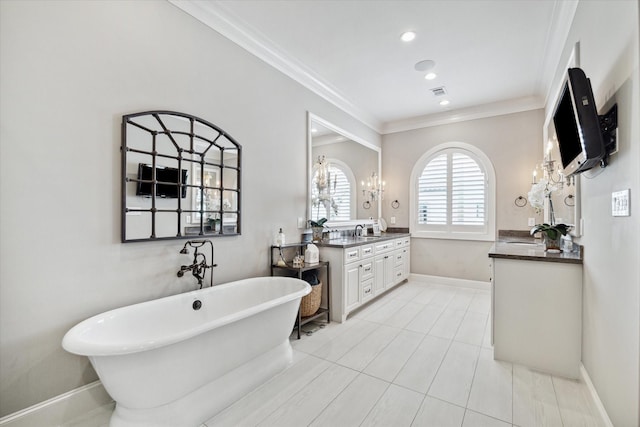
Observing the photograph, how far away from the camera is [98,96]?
1.89 m

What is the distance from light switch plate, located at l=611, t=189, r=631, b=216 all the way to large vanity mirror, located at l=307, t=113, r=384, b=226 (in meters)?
2.67

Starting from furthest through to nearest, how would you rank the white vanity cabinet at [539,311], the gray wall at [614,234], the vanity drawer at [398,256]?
the vanity drawer at [398,256], the white vanity cabinet at [539,311], the gray wall at [614,234]

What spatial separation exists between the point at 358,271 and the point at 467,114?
10.6 feet

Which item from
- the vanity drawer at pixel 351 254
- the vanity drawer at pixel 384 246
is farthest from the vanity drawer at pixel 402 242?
the vanity drawer at pixel 351 254

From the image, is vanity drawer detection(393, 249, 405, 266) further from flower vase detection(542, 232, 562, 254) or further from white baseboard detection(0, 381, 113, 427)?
white baseboard detection(0, 381, 113, 427)

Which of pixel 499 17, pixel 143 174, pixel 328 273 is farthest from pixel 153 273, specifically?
pixel 499 17

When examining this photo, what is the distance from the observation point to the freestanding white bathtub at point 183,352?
1.47m

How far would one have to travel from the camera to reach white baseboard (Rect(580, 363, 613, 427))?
1.64m

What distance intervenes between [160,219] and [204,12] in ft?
5.78

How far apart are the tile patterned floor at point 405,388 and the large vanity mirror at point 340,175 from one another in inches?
64.1

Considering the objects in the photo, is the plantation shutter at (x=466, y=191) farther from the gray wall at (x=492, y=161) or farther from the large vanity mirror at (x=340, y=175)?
the large vanity mirror at (x=340, y=175)

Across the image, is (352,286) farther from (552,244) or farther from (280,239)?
(552,244)

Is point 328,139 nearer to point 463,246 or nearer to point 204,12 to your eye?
A: point 204,12

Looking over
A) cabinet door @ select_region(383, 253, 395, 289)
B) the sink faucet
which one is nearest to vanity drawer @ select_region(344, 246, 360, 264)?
cabinet door @ select_region(383, 253, 395, 289)
